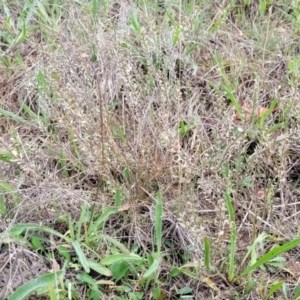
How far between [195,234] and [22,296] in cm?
43

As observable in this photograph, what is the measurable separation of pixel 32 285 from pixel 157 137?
22.0 inches

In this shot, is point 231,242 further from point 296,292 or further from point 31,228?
point 31,228

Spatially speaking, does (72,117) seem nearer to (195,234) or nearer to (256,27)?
(195,234)

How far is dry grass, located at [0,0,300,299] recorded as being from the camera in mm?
1312

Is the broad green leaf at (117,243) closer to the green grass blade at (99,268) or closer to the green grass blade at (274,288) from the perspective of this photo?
the green grass blade at (99,268)

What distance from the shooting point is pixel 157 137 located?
1.46m

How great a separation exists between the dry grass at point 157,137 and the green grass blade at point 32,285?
0.06 meters

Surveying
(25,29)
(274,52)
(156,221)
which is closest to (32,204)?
(156,221)

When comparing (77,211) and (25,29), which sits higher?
(25,29)

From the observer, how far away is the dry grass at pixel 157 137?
4.31 ft

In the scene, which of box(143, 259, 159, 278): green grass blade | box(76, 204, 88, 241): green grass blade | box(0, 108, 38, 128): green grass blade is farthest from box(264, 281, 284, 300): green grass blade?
box(0, 108, 38, 128): green grass blade

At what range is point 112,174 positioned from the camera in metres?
1.47

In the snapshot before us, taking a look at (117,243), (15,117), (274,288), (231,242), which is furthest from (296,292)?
(15,117)

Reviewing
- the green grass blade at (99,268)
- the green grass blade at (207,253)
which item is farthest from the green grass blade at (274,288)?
the green grass blade at (99,268)
